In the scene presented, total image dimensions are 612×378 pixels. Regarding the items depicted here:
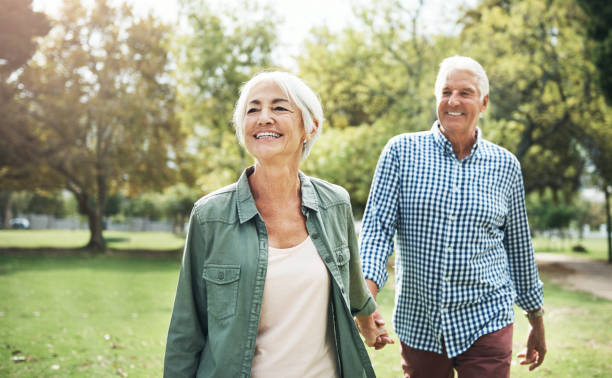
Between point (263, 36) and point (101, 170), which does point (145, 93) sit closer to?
point (101, 170)

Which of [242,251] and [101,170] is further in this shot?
[101,170]

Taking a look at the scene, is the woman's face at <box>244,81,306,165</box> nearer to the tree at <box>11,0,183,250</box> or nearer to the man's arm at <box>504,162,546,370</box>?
the man's arm at <box>504,162,546,370</box>

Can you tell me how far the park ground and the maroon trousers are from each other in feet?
13.0

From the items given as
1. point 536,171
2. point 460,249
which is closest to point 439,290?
point 460,249

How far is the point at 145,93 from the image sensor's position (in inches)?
1180

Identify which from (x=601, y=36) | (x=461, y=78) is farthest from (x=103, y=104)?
(x=461, y=78)

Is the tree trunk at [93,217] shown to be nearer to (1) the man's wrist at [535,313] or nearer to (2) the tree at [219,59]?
(2) the tree at [219,59]

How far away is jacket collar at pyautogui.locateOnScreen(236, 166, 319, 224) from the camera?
2.28 m

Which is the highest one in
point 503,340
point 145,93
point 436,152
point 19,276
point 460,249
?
point 145,93

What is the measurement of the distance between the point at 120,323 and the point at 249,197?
9.21 meters

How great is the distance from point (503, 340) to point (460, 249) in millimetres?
537

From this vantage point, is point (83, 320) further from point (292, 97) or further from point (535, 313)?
point (292, 97)

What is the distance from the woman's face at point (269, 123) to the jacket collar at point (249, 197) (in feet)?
0.45

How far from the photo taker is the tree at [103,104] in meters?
28.1
